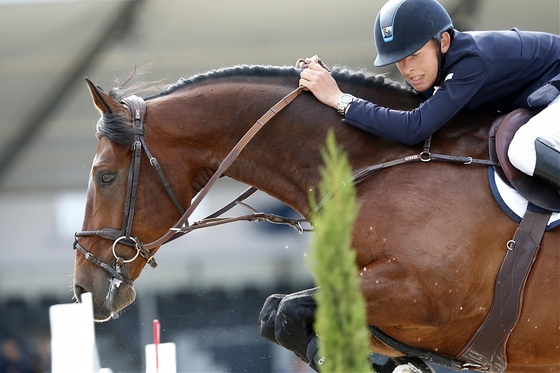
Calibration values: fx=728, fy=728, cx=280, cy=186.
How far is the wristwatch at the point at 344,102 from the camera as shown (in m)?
2.80

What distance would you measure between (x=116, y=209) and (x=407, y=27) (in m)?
1.32

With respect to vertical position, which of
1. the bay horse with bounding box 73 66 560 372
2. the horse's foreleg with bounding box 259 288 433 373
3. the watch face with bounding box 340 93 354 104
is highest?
the watch face with bounding box 340 93 354 104

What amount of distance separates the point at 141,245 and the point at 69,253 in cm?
363

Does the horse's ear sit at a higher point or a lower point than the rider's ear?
lower

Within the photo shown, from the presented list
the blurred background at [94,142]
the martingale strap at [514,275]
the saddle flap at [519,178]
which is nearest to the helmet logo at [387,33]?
the saddle flap at [519,178]

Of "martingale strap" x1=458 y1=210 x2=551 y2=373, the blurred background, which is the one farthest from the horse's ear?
the blurred background

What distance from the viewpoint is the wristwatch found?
2.80 m

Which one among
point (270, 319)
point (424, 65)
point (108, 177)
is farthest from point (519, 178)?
point (108, 177)

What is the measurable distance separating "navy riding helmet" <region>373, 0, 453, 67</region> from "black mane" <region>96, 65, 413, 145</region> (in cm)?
18

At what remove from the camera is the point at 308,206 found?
2.87 meters

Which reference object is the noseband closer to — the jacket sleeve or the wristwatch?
the wristwatch

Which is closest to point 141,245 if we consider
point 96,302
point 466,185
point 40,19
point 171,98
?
point 96,302

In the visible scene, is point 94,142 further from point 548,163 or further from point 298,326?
point 548,163

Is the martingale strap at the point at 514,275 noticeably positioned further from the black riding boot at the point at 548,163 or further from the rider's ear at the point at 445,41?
the rider's ear at the point at 445,41
